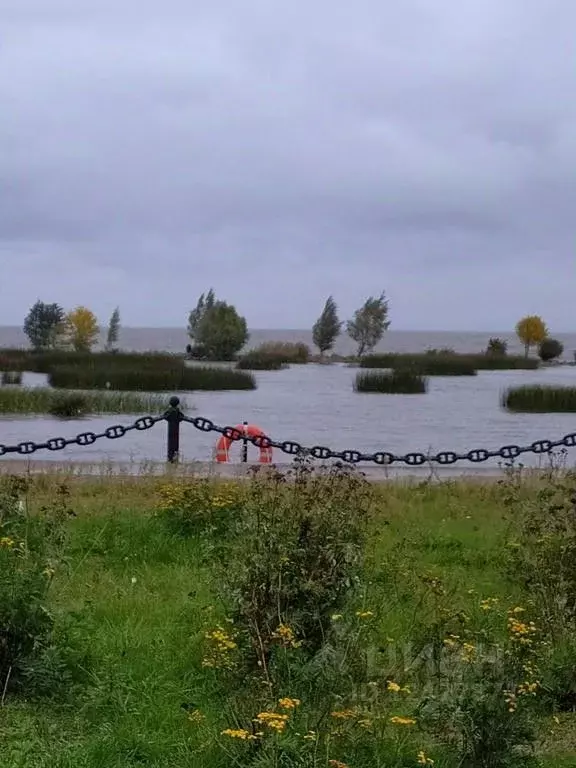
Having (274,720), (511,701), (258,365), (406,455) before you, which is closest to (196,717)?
(274,720)

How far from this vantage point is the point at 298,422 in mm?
27734

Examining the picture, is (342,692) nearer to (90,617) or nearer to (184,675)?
(184,675)

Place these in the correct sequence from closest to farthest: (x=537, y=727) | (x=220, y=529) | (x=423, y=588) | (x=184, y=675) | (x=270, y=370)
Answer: (x=537, y=727), (x=184, y=675), (x=423, y=588), (x=220, y=529), (x=270, y=370)

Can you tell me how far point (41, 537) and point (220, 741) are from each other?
96.0 inches

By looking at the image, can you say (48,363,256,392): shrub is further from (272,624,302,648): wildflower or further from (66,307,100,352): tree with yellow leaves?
(66,307,100,352): tree with yellow leaves

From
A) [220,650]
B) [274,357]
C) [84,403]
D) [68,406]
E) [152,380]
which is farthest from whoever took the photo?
[274,357]

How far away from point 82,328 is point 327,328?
74.5 ft

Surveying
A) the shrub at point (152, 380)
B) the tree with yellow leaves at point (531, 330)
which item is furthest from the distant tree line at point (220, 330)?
the shrub at point (152, 380)

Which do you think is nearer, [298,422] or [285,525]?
[285,525]

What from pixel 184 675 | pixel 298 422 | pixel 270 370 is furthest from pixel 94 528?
pixel 270 370

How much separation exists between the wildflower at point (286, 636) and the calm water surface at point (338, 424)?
1013cm

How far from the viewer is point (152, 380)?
4066 cm

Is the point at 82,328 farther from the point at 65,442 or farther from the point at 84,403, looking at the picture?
the point at 65,442

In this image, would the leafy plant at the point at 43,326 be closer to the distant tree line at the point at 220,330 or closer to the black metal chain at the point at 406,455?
the distant tree line at the point at 220,330
